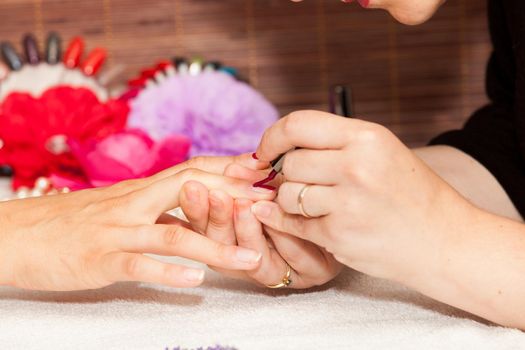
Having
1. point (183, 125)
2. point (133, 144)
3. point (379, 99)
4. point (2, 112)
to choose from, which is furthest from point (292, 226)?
point (379, 99)

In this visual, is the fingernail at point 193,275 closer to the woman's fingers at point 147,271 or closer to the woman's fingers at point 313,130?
the woman's fingers at point 147,271

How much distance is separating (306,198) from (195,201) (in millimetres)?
145

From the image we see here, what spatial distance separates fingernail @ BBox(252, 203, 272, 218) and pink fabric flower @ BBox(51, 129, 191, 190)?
0.63m

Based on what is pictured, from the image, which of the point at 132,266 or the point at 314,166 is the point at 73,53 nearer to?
the point at 132,266

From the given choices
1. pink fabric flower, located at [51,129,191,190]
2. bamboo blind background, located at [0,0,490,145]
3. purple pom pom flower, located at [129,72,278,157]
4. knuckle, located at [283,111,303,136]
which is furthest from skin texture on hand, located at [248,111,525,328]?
bamboo blind background, located at [0,0,490,145]

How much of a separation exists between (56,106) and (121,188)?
0.73 m

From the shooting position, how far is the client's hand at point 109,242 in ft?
2.75

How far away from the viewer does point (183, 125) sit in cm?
167

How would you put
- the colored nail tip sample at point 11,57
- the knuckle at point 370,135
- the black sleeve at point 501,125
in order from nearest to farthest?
the knuckle at point 370,135 → the black sleeve at point 501,125 → the colored nail tip sample at point 11,57

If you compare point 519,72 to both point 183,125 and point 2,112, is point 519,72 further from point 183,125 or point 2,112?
point 2,112

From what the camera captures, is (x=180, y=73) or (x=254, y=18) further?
(x=254, y=18)

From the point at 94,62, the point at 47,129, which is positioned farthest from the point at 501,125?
the point at 94,62

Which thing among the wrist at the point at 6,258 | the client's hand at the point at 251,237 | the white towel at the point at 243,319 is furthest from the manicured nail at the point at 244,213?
the wrist at the point at 6,258

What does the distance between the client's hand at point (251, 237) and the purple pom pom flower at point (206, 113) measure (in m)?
0.71
